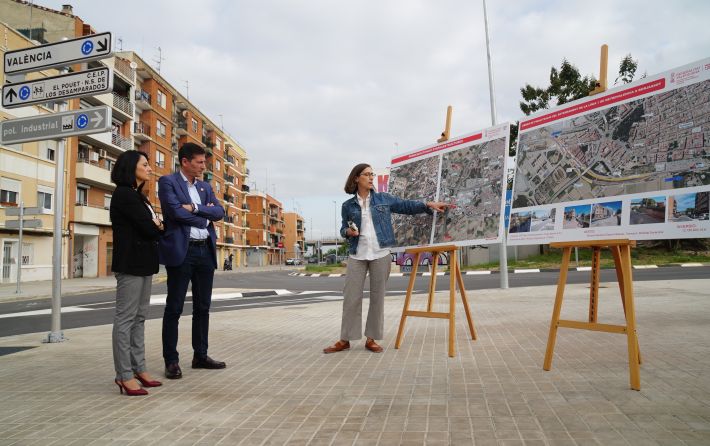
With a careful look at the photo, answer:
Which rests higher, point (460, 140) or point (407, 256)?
point (460, 140)

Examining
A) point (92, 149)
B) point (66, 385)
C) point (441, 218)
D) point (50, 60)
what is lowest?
point (66, 385)

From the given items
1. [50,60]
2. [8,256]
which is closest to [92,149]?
[8,256]

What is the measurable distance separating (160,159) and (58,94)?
39.3 metres

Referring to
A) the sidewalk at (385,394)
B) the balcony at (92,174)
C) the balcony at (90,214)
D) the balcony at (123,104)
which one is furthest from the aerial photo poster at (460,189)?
the balcony at (123,104)

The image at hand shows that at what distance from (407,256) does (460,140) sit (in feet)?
5.25

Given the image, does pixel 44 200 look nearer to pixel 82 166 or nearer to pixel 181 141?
pixel 82 166

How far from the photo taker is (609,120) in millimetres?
4316

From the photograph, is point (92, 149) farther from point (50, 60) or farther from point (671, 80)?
point (671, 80)

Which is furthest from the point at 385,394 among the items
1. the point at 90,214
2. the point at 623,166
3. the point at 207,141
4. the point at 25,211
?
the point at 207,141

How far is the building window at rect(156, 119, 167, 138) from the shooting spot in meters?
42.5

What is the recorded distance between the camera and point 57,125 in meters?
6.28

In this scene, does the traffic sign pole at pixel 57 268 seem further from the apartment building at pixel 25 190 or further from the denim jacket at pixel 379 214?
the apartment building at pixel 25 190

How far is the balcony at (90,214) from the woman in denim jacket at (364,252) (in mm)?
30167

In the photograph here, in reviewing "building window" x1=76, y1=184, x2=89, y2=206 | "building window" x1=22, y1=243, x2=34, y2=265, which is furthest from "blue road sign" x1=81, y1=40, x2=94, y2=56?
"building window" x1=76, y1=184, x2=89, y2=206
